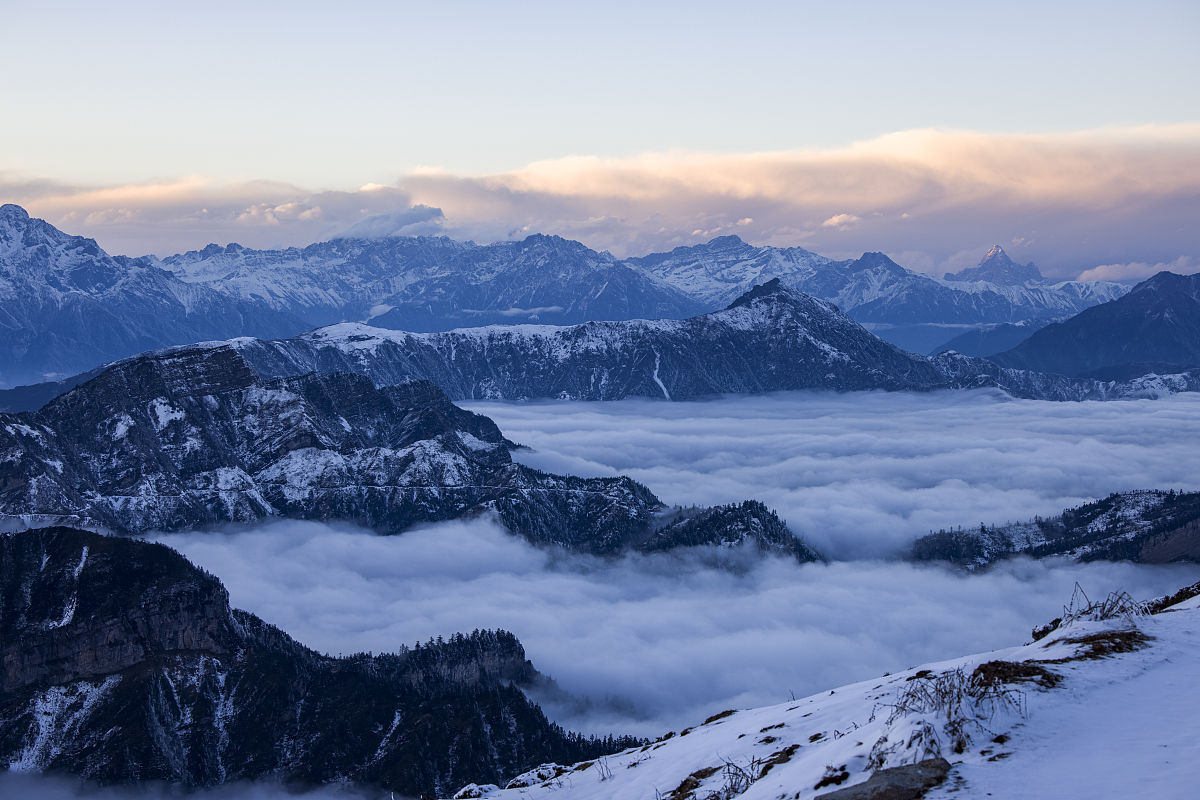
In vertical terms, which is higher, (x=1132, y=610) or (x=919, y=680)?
(x=1132, y=610)

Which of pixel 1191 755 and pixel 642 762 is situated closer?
pixel 1191 755

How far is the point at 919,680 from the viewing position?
62.8 m

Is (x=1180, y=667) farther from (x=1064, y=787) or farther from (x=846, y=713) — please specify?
(x=846, y=713)

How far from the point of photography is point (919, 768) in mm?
41719

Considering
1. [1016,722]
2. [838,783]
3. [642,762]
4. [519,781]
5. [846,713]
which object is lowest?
[519,781]

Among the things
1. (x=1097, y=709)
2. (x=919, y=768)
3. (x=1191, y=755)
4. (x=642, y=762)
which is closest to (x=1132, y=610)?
(x=1097, y=709)

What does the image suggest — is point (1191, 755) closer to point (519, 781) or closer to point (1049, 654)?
point (1049, 654)

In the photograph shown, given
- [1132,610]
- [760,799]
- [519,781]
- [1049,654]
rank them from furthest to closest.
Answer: [519,781] → [1132,610] → [1049,654] → [760,799]

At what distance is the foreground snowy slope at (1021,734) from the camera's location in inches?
1581

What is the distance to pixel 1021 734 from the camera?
4362cm

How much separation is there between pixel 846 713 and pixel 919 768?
2329cm

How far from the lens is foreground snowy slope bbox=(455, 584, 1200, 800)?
1581 inches

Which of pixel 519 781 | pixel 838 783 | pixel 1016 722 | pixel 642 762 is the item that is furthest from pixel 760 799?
pixel 519 781

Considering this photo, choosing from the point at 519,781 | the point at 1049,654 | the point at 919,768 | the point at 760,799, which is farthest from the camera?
the point at 519,781
